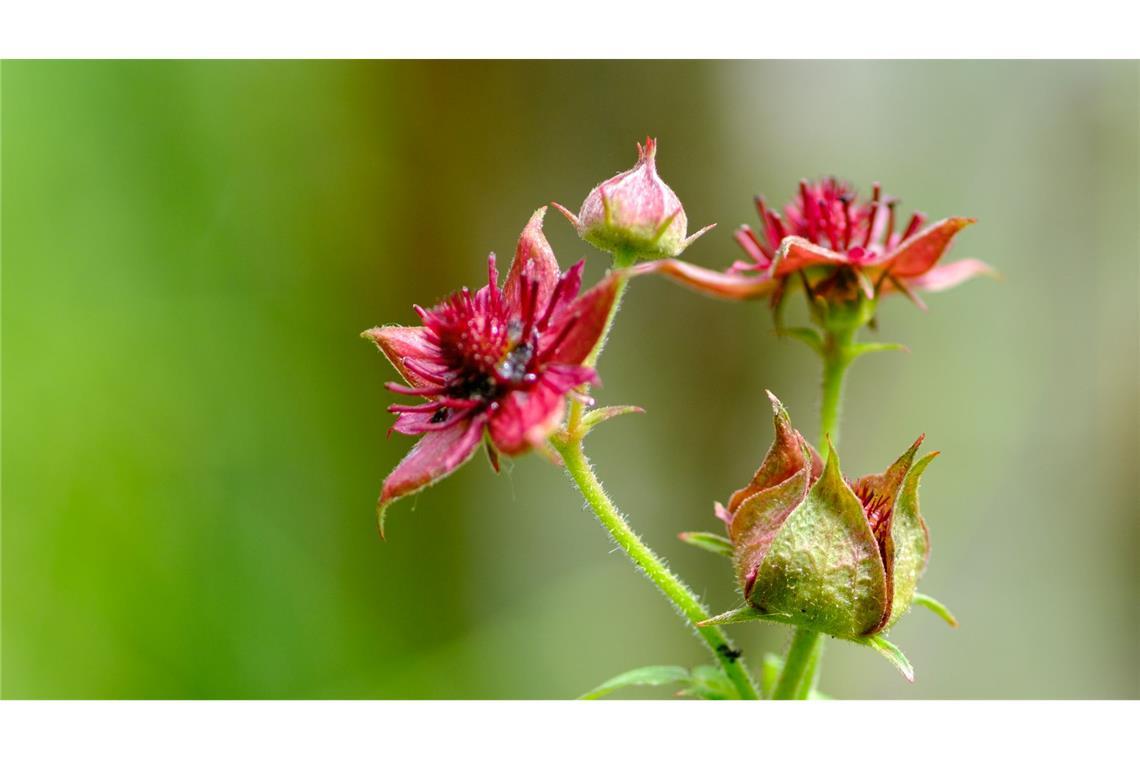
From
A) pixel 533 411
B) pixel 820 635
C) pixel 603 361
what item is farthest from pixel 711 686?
pixel 603 361

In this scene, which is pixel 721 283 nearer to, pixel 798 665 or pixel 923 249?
pixel 923 249

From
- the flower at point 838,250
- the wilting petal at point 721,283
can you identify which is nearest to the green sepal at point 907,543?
the wilting petal at point 721,283

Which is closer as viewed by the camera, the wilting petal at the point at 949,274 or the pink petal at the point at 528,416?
the pink petal at the point at 528,416

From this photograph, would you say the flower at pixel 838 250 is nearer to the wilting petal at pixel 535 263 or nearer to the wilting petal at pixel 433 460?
the wilting petal at pixel 535 263

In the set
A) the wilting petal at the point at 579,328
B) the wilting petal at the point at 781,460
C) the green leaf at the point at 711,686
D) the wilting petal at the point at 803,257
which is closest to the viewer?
the wilting petal at the point at 579,328

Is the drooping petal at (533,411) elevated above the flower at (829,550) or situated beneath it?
elevated above

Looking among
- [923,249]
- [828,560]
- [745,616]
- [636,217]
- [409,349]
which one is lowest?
[745,616]

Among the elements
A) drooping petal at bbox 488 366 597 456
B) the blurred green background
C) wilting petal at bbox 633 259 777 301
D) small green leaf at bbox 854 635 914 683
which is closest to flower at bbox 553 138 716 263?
wilting petal at bbox 633 259 777 301
